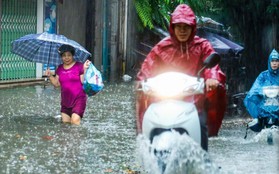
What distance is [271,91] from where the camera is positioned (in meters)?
10.8

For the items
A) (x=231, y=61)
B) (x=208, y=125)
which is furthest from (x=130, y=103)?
(x=208, y=125)

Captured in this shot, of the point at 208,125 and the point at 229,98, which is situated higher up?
the point at 208,125

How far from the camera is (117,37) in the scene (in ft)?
83.0

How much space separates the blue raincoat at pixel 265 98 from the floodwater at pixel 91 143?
1.00 ft

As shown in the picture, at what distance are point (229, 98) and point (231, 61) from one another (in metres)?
2.13

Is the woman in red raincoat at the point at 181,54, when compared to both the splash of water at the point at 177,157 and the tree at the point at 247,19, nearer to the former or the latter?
the splash of water at the point at 177,157

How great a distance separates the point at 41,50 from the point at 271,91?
141 inches

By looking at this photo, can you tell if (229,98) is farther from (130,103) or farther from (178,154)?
(178,154)

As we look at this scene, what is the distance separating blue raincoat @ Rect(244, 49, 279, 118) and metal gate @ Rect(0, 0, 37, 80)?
346 inches

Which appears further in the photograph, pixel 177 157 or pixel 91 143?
pixel 91 143

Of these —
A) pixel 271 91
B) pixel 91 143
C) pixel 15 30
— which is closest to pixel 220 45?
pixel 15 30

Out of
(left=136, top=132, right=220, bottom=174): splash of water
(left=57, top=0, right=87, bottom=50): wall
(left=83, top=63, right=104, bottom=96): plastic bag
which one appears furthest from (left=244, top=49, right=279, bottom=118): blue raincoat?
(left=57, top=0, right=87, bottom=50): wall

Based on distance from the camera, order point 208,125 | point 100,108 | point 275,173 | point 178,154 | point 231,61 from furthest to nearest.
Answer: point 231,61 < point 100,108 < point 275,173 < point 208,125 < point 178,154

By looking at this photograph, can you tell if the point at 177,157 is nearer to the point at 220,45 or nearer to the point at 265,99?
the point at 265,99
